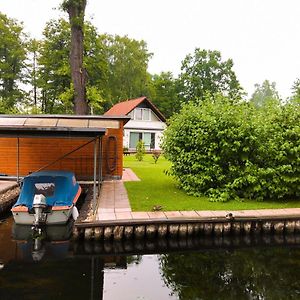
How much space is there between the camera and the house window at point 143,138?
114 feet

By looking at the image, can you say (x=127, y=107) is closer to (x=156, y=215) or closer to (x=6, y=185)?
(x=6, y=185)

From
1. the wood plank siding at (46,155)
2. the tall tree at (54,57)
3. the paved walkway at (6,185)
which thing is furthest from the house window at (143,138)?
the paved walkway at (6,185)

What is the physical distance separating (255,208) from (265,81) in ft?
373

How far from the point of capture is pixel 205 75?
158 feet

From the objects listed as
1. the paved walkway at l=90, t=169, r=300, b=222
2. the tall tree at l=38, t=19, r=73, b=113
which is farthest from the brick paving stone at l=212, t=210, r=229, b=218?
the tall tree at l=38, t=19, r=73, b=113

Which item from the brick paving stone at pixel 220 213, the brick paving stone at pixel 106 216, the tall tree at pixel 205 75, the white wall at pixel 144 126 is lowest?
the brick paving stone at pixel 106 216

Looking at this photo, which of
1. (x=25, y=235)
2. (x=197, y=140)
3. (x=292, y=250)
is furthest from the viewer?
(x=197, y=140)

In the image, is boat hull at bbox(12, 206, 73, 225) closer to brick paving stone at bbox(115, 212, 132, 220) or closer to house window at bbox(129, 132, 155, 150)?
brick paving stone at bbox(115, 212, 132, 220)

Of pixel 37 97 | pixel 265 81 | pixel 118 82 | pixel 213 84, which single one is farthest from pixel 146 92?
pixel 265 81

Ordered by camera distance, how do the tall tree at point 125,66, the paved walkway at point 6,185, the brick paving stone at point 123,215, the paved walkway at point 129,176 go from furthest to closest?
the tall tree at point 125,66 → the paved walkway at point 129,176 → the paved walkway at point 6,185 → the brick paving stone at point 123,215

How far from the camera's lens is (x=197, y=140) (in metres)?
11.7

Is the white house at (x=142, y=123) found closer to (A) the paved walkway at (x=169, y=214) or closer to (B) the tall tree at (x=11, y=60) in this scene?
(B) the tall tree at (x=11, y=60)

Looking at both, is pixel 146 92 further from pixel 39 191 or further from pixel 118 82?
pixel 39 191

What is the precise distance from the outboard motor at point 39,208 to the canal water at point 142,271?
42 centimetres
